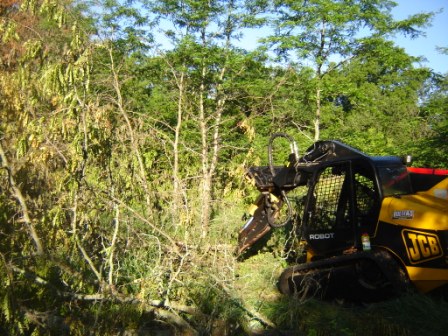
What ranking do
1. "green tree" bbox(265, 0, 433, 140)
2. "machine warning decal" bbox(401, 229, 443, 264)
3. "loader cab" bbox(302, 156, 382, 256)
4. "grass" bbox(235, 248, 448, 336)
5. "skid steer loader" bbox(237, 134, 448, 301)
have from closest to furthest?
"grass" bbox(235, 248, 448, 336) < "machine warning decal" bbox(401, 229, 443, 264) < "skid steer loader" bbox(237, 134, 448, 301) < "loader cab" bbox(302, 156, 382, 256) < "green tree" bbox(265, 0, 433, 140)

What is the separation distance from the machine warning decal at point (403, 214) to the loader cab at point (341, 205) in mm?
267

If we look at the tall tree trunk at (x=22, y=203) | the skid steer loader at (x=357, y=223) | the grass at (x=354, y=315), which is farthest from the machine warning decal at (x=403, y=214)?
the tall tree trunk at (x=22, y=203)

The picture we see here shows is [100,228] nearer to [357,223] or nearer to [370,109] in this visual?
[357,223]

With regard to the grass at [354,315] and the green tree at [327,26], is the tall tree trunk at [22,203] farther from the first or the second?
the green tree at [327,26]

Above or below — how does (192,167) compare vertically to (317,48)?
below

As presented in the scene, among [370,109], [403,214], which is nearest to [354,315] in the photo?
[403,214]

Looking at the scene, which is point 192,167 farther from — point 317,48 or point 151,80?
point 317,48

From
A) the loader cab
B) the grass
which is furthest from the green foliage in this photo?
the loader cab

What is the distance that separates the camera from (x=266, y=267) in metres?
6.77

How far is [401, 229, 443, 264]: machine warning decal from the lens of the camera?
4.78m

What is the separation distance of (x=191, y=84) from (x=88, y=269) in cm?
567

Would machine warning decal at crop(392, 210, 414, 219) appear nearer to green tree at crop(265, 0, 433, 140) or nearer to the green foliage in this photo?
the green foliage

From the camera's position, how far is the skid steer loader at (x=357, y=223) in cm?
491

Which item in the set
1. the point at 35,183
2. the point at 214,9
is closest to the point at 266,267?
the point at 35,183
